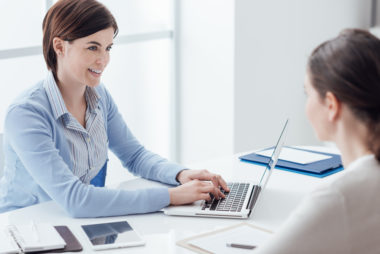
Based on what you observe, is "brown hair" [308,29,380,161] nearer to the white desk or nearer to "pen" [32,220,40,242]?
the white desk

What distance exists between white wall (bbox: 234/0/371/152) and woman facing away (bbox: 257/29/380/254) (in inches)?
92.4

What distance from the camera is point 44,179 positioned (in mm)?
1886

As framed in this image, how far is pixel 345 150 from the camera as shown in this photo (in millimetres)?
1320

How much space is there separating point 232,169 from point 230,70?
1447 mm

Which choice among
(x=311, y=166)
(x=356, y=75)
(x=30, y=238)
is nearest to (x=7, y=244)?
(x=30, y=238)

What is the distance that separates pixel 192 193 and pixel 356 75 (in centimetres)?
82

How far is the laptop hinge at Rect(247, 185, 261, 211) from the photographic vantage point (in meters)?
1.89

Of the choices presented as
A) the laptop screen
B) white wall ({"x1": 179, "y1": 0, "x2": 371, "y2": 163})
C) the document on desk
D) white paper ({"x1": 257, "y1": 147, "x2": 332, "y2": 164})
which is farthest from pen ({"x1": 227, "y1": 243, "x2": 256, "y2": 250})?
white wall ({"x1": 179, "y1": 0, "x2": 371, "y2": 163})

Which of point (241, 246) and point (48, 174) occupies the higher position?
point (48, 174)

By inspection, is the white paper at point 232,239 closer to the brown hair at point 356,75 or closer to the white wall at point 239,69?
the brown hair at point 356,75

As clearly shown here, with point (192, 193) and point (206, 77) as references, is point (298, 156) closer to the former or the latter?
point (192, 193)

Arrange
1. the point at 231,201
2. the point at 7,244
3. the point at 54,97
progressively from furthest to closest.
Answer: the point at 54,97 → the point at 231,201 → the point at 7,244

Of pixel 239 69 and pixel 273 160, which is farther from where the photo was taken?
pixel 239 69

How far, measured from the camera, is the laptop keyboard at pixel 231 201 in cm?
187
